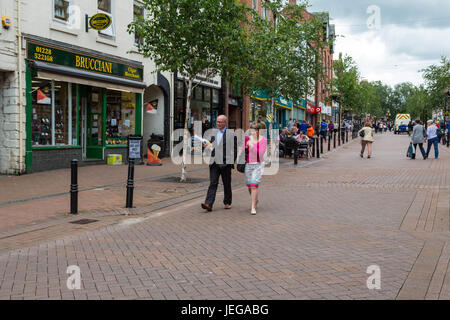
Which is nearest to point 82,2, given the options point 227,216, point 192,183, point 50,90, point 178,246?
point 50,90

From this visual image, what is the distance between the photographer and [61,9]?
1480 centimetres

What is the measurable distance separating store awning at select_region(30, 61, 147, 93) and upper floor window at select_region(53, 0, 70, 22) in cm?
166

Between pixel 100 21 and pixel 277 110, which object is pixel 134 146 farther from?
pixel 277 110

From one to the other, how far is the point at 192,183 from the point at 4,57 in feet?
20.2

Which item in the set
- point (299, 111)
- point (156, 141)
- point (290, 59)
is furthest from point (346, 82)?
point (156, 141)

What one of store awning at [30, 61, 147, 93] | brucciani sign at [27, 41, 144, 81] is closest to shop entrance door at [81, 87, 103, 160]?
store awning at [30, 61, 147, 93]

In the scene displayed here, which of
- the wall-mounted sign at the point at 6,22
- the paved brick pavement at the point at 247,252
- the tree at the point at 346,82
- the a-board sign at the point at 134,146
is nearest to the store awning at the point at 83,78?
the wall-mounted sign at the point at 6,22

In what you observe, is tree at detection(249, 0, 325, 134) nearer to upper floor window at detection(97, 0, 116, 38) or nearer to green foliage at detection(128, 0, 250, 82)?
upper floor window at detection(97, 0, 116, 38)

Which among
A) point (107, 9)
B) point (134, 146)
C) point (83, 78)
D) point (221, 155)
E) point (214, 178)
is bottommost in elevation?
point (214, 178)

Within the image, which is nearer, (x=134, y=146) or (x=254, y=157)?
(x=254, y=157)

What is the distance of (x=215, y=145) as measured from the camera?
8.62 metres

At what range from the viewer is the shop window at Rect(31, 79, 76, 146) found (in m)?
14.0

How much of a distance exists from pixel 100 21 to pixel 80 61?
57.0 inches

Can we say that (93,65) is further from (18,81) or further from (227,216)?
(227,216)
